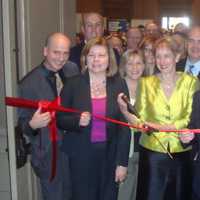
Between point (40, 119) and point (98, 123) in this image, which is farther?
point (98, 123)

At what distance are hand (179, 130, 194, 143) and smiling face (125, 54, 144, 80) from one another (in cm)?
76

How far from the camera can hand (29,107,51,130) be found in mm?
2808

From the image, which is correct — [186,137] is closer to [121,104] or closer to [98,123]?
[121,104]

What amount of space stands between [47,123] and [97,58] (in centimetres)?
56

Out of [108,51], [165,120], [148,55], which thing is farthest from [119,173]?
[148,55]

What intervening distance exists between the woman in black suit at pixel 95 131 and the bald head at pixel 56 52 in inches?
7.6

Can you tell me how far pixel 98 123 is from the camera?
9.75 feet

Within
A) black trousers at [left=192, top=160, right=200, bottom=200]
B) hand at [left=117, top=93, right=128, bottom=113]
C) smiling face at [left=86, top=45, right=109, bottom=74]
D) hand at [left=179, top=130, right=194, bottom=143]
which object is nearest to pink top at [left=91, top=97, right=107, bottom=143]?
hand at [left=117, top=93, right=128, bottom=113]

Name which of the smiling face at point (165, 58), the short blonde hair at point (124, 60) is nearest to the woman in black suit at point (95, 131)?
the smiling face at point (165, 58)

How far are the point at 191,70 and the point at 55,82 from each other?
47.6 inches

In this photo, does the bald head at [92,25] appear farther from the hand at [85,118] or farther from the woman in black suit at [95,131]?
the hand at [85,118]

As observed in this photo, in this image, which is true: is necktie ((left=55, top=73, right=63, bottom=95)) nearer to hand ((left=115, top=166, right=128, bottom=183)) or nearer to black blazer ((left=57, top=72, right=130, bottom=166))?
black blazer ((left=57, top=72, right=130, bottom=166))

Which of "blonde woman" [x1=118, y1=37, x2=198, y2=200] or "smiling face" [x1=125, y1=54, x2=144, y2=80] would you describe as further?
"smiling face" [x1=125, y1=54, x2=144, y2=80]

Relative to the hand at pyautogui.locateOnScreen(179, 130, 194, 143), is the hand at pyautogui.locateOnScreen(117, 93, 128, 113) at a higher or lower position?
higher
